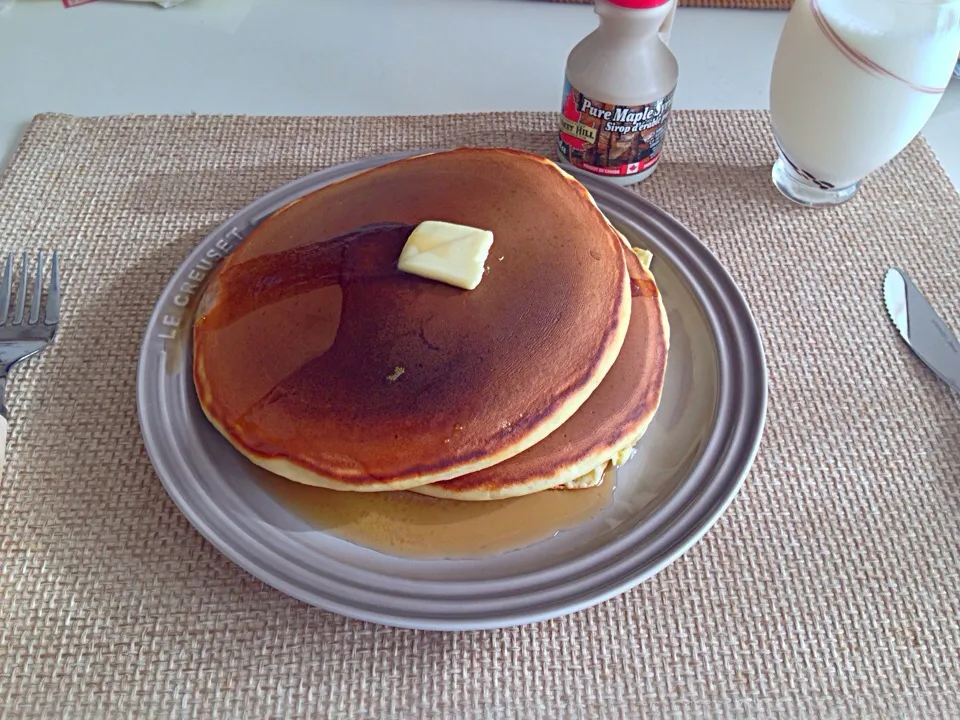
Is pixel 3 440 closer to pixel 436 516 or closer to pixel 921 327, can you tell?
pixel 436 516

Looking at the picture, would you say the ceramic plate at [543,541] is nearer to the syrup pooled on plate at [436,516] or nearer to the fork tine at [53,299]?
the syrup pooled on plate at [436,516]

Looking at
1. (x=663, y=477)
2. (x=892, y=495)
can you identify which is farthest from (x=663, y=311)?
(x=892, y=495)

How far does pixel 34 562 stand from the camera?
87 cm

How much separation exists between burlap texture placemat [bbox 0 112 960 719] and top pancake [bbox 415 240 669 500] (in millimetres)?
160

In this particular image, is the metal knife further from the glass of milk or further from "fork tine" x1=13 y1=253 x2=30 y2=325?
"fork tine" x1=13 y1=253 x2=30 y2=325

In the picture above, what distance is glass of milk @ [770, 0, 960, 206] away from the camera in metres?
1.03

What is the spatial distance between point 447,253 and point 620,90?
0.46m

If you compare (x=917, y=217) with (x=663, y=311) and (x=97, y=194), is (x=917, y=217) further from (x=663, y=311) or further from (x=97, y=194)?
(x=97, y=194)

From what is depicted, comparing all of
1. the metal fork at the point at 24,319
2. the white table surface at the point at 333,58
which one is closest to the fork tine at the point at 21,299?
the metal fork at the point at 24,319

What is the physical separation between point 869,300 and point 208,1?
1652mm

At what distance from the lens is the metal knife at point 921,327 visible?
105cm

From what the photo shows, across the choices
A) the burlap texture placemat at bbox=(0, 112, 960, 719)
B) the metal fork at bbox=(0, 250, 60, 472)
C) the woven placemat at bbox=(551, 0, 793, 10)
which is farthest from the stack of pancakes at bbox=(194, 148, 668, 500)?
the woven placemat at bbox=(551, 0, 793, 10)

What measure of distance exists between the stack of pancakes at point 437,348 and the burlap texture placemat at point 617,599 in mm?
171

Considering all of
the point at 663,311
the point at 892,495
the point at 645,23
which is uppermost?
the point at 645,23
